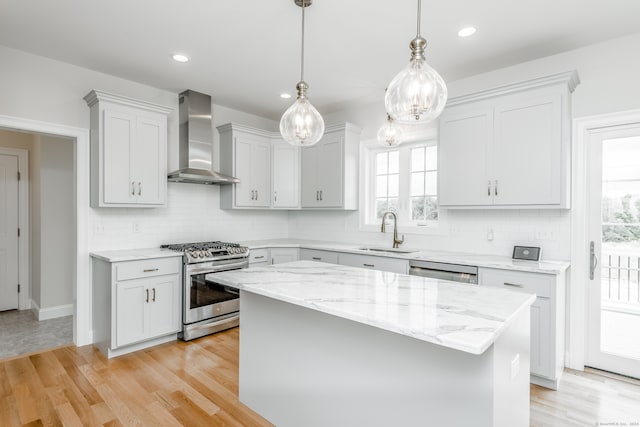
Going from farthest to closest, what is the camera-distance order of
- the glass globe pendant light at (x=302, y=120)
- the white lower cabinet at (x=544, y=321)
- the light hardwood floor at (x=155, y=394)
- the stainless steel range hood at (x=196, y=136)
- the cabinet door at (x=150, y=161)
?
the stainless steel range hood at (x=196, y=136), the cabinet door at (x=150, y=161), the white lower cabinet at (x=544, y=321), the light hardwood floor at (x=155, y=394), the glass globe pendant light at (x=302, y=120)

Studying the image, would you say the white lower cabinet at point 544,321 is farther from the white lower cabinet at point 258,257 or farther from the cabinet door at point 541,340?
the white lower cabinet at point 258,257

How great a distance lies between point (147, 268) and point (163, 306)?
1.41 ft

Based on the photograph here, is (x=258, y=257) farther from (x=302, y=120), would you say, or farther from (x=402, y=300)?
(x=402, y=300)

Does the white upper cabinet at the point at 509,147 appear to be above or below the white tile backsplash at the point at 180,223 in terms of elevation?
above

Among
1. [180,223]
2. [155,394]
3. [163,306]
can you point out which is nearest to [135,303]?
[163,306]

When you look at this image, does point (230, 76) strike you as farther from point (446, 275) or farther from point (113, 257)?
point (446, 275)

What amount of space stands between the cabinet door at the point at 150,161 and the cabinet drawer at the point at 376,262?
2.12 meters

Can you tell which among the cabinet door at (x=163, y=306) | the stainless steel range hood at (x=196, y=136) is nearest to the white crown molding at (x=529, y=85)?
the stainless steel range hood at (x=196, y=136)

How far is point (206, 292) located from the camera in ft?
12.3

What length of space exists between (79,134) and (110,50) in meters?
0.91

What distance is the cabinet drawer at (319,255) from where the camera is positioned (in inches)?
162

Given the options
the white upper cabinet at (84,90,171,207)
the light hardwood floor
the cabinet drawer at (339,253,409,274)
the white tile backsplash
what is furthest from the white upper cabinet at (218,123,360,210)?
the light hardwood floor

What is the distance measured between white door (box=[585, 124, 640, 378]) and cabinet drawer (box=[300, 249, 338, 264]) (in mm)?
2427

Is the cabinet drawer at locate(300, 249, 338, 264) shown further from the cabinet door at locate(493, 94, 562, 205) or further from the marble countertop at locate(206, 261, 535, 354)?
the cabinet door at locate(493, 94, 562, 205)
